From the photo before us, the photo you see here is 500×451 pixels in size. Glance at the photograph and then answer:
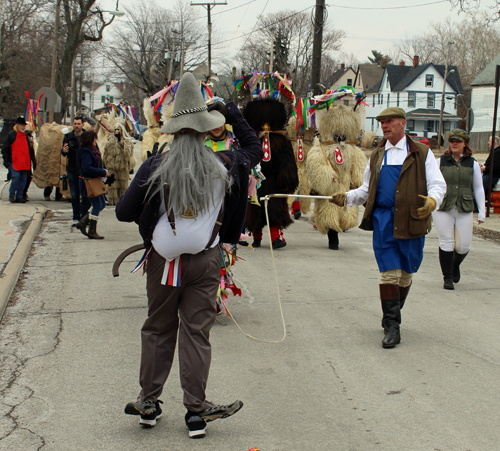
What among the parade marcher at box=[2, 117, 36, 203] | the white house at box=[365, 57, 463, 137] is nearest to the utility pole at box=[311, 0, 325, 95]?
the parade marcher at box=[2, 117, 36, 203]

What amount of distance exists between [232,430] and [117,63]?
65.2 m

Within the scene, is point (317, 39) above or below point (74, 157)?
above

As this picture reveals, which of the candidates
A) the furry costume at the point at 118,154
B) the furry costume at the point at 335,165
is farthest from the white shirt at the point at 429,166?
the furry costume at the point at 118,154

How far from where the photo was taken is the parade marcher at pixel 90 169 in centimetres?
933

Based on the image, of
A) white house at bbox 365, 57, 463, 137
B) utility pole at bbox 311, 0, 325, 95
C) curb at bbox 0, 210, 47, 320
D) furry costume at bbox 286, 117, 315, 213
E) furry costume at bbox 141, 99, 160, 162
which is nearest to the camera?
curb at bbox 0, 210, 47, 320

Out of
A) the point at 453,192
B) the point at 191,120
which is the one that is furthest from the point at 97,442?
the point at 453,192

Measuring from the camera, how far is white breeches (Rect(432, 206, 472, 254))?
7.21 metres

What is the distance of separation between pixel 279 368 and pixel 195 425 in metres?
1.22

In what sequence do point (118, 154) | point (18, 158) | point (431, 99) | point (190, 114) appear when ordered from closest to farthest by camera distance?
1. point (190, 114)
2. point (118, 154)
3. point (18, 158)
4. point (431, 99)

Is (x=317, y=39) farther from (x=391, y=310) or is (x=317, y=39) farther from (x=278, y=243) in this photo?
(x=391, y=310)

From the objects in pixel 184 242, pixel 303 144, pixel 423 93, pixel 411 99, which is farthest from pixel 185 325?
pixel 423 93

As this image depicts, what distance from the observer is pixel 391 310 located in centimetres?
508

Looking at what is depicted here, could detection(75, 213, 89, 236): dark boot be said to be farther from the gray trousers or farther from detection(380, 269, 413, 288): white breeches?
the gray trousers

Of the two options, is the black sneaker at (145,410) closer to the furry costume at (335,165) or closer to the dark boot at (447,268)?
the dark boot at (447,268)
